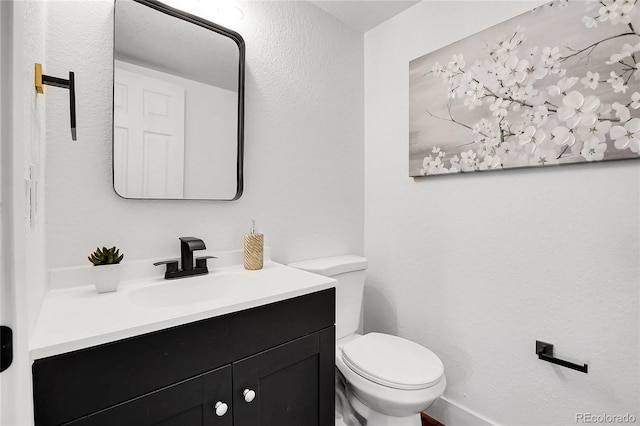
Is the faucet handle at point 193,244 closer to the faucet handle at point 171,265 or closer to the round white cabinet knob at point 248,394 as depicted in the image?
the faucet handle at point 171,265

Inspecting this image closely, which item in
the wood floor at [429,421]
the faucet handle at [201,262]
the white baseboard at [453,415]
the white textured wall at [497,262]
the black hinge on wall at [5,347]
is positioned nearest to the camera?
the black hinge on wall at [5,347]

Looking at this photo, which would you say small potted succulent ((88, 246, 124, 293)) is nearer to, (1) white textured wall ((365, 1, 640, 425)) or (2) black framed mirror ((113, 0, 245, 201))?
(2) black framed mirror ((113, 0, 245, 201))

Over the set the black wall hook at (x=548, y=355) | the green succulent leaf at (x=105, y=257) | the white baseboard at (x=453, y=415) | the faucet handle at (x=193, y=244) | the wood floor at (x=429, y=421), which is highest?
the faucet handle at (x=193, y=244)

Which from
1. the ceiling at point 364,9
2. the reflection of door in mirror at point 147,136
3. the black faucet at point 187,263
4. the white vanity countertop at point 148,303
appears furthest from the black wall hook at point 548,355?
the ceiling at point 364,9

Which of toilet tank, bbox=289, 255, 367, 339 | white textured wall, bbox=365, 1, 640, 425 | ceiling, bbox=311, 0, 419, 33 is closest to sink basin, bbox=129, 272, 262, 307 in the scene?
toilet tank, bbox=289, 255, 367, 339

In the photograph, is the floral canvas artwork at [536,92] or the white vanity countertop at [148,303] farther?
the floral canvas artwork at [536,92]

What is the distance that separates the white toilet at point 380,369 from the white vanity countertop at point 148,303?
0.37 m

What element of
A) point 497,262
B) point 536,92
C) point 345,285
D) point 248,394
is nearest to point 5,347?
point 248,394

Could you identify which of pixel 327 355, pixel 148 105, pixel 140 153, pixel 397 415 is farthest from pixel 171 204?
pixel 397 415

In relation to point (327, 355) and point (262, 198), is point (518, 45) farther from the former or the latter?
point (327, 355)

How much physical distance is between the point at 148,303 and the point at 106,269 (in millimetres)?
178

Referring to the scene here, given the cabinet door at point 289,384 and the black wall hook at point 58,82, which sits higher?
the black wall hook at point 58,82

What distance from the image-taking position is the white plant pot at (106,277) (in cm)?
101

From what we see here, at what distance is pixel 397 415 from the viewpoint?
48.3 inches
